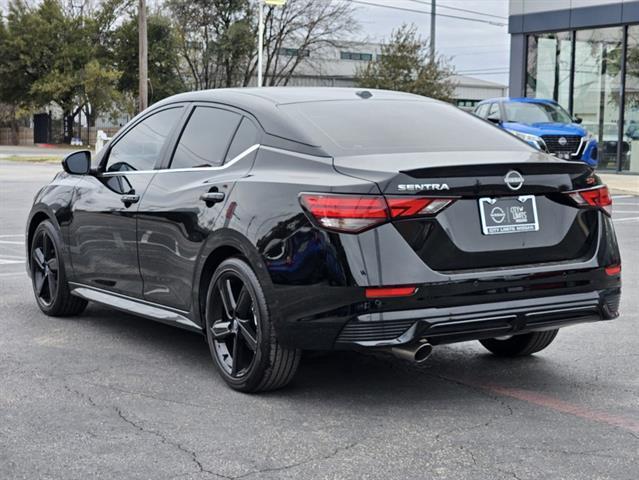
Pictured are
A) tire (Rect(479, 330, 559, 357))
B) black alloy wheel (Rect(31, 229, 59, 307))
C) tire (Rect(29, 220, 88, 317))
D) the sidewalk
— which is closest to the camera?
tire (Rect(479, 330, 559, 357))

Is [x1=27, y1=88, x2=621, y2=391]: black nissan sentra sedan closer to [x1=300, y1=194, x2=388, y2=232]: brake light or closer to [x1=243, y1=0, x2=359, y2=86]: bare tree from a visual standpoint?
[x1=300, y1=194, x2=388, y2=232]: brake light

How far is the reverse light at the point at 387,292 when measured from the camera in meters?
4.62

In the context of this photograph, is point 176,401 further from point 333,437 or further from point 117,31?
point 117,31

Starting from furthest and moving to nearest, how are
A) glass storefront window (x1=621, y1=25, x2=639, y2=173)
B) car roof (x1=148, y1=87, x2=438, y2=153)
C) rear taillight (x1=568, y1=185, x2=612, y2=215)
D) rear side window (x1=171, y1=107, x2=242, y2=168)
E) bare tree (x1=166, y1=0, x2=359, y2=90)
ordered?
1. bare tree (x1=166, y1=0, x2=359, y2=90)
2. glass storefront window (x1=621, y1=25, x2=639, y2=173)
3. rear side window (x1=171, y1=107, x2=242, y2=168)
4. car roof (x1=148, y1=87, x2=438, y2=153)
5. rear taillight (x1=568, y1=185, x2=612, y2=215)

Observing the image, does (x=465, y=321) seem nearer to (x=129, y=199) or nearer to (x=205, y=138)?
(x=205, y=138)

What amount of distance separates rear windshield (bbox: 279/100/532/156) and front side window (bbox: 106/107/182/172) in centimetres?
104

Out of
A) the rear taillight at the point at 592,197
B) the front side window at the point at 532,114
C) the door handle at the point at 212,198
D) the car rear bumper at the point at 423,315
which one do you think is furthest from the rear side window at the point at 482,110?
the car rear bumper at the point at 423,315

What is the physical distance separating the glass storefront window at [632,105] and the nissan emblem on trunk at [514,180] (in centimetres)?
2487

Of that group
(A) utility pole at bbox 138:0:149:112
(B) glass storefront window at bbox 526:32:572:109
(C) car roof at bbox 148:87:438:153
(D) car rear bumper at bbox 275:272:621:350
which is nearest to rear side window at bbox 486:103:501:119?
(B) glass storefront window at bbox 526:32:572:109

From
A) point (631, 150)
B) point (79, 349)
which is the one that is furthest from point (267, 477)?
point (631, 150)

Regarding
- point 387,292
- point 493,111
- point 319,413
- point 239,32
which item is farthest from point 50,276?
point 239,32

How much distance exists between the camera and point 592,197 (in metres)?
5.27

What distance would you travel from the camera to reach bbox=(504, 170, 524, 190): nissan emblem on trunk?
193 inches

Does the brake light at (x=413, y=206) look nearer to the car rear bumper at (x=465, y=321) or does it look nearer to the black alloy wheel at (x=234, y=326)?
the car rear bumper at (x=465, y=321)
